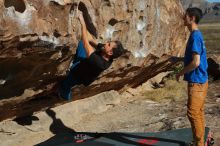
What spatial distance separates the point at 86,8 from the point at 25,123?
242cm


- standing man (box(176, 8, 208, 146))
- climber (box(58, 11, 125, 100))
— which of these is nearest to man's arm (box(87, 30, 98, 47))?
climber (box(58, 11, 125, 100))

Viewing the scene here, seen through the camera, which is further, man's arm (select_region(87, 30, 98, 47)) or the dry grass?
the dry grass

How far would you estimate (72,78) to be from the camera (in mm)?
6461

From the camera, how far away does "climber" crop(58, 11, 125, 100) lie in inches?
231

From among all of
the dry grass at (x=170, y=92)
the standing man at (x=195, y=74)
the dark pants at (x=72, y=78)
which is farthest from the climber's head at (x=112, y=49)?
the dry grass at (x=170, y=92)

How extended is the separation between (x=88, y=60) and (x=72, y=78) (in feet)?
2.18

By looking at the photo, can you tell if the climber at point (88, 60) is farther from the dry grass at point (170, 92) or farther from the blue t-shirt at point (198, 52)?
the dry grass at point (170, 92)

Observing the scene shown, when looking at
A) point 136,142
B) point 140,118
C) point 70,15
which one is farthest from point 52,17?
point 140,118

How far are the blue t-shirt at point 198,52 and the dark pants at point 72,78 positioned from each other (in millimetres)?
1439

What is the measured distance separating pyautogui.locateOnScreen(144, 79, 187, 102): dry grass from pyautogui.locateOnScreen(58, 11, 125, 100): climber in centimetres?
411

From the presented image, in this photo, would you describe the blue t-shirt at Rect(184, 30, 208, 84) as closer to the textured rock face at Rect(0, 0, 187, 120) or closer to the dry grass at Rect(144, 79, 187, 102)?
the textured rock face at Rect(0, 0, 187, 120)

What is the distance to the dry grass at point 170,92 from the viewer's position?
1046 centimetres

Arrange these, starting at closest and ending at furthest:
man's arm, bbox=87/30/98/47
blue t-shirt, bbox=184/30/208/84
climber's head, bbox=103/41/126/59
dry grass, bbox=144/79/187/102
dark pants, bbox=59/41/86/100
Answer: blue t-shirt, bbox=184/30/208/84 < climber's head, bbox=103/41/126/59 < dark pants, bbox=59/41/86/100 < man's arm, bbox=87/30/98/47 < dry grass, bbox=144/79/187/102

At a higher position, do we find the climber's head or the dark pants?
the climber's head
